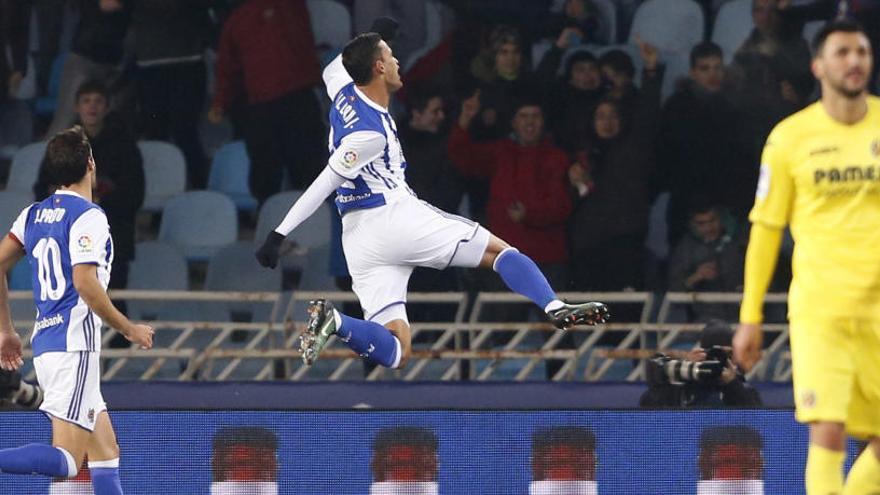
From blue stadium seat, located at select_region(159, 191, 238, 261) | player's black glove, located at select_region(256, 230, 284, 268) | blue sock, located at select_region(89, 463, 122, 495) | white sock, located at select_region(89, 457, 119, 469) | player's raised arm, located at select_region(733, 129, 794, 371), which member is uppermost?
blue stadium seat, located at select_region(159, 191, 238, 261)

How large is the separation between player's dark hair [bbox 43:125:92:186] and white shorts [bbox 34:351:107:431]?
2.11 feet

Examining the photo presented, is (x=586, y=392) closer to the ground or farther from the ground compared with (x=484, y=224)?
closer to the ground

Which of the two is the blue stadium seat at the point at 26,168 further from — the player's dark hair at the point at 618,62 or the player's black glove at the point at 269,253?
the player's black glove at the point at 269,253

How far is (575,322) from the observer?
8.03m

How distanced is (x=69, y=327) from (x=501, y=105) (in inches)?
183

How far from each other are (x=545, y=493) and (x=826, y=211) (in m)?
2.00

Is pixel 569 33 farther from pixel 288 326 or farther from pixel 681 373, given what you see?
pixel 681 373

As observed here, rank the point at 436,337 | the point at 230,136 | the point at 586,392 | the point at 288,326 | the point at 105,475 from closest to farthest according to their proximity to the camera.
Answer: the point at 105,475 < the point at 586,392 < the point at 288,326 < the point at 436,337 < the point at 230,136

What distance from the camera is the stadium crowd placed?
11086 millimetres

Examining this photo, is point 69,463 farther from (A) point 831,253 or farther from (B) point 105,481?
(A) point 831,253

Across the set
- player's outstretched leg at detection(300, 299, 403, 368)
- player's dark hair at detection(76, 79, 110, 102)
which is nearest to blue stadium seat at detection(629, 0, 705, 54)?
player's dark hair at detection(76, 79, 110, 102)

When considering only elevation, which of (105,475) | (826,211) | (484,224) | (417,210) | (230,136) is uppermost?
(230,136)

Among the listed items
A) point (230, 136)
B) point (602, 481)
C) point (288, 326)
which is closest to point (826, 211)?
point (602, 481)

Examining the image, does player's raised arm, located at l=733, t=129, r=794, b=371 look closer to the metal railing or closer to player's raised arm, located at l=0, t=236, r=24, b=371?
player's raised arm, located at l=0, t=236, r=24, b=371
